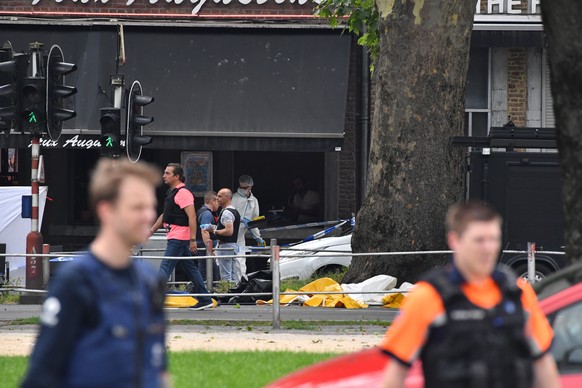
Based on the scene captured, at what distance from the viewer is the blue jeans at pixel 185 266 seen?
14859 mm

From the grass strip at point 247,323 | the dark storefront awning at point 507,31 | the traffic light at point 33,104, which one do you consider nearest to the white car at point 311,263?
the traffic light at point 33,104

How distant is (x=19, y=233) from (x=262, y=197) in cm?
618

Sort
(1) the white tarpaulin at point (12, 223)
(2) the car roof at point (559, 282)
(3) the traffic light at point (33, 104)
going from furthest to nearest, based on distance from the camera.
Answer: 1. (1) the white tarpaulin at point (12, 223)
2. (3) the traffic light at point (33, 104)
3. (2) the car roof at point (559, 282)

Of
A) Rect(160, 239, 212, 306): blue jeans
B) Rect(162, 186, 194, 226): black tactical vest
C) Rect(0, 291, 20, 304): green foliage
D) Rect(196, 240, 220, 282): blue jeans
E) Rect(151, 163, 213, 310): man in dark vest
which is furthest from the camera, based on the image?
Rect(196, 240, 220, 282): blue jeans

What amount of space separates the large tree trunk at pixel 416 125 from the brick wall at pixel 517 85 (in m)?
7.21

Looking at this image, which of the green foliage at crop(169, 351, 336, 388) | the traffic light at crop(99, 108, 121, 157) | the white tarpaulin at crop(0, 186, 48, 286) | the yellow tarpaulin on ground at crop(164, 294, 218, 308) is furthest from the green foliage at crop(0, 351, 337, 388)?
the white tarpaulin at crop(0, 186, 48, 286)

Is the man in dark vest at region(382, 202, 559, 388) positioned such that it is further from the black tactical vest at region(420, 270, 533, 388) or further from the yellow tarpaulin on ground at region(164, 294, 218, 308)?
the yellow tarpaulin on ground at region(164, 294, 218, 308)

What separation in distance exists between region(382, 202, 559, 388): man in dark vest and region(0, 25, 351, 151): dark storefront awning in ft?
59.2

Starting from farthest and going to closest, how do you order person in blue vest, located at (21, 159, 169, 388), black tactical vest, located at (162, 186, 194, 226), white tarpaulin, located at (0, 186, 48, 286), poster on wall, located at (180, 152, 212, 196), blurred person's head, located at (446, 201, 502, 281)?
poster on wall, located at (180, 152, 212, 196) < white tarpaulin, located at (0, 186, 48, 286) < black tactical vest, located at (162, 186, 194, 226) < blurred person's head, located at (446, 201, 502, 281) < person in blue vest, located at (21, 159, 169, 388)

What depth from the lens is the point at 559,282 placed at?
598 centimetres

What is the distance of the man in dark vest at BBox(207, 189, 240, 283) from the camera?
18.2m

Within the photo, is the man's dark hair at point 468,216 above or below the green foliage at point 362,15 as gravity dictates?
below

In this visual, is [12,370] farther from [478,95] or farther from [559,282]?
[478,95]

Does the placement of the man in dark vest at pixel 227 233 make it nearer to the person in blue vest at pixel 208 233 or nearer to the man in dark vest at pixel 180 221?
the person in blue vest at pixel 208 233
